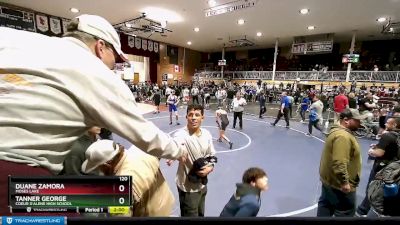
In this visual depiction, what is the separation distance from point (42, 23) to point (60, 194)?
1894 centimetres

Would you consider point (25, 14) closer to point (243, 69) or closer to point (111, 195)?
point (111, 195)

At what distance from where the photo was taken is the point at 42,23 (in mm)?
15578

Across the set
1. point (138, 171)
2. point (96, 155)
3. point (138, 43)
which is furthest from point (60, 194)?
point (138, 43)

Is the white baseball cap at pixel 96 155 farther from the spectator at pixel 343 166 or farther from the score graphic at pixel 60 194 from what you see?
the spectator at pixel 343 166

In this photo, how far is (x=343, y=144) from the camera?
306 centimetres

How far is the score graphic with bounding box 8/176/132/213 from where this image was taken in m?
0.62

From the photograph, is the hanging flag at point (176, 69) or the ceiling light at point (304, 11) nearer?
the ceiling light at point (304, 11)

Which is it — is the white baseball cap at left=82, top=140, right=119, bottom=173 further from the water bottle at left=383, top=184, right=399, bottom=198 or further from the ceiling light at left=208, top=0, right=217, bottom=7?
the ceiling light at left=208, top=0, right=217, bottom=7

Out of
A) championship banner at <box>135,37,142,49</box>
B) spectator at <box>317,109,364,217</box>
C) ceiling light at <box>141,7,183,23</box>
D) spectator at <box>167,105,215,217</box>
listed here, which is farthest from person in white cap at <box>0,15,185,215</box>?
championship banner at <box>135,37,142,49</box>

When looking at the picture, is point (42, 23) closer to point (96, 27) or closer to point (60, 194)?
point (96, 27)

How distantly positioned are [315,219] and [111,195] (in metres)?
0.56

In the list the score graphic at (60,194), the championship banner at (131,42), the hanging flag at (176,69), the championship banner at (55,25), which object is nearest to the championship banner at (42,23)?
the championship banner at (55,25)

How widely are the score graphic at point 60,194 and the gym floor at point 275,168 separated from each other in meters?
1.66

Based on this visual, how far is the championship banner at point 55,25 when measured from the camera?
16.2m
